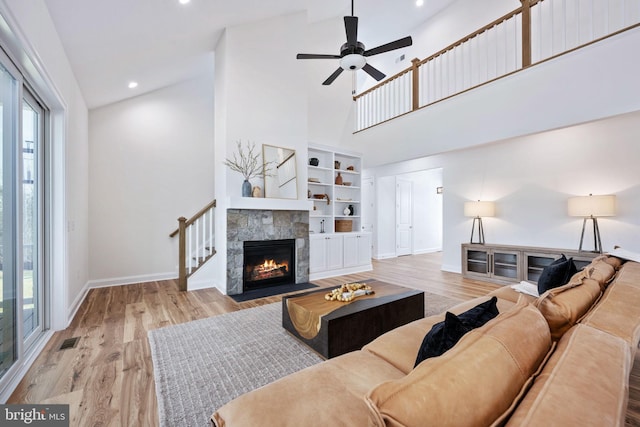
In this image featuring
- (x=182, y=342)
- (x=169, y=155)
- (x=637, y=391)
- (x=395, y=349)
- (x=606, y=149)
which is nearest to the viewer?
(x=395, y=349)

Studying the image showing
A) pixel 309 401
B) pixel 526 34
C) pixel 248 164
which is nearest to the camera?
pixel 309 401

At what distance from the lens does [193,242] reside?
4.97 meters

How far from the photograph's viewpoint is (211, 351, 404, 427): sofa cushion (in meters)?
0.87

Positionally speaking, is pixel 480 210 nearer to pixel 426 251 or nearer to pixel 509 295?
pixel 509 295

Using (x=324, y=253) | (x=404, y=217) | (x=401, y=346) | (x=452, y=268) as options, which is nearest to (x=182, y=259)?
(x=324, y=253)

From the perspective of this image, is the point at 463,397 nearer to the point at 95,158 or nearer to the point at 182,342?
the point at 182,342

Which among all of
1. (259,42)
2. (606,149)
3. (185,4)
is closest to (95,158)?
(185,4)

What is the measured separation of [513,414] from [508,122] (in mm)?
4646

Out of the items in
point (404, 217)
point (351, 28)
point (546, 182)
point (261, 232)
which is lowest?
point (261, 232)

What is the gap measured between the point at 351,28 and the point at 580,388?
3427 millimetres

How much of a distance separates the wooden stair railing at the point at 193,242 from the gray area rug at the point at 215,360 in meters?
1.50

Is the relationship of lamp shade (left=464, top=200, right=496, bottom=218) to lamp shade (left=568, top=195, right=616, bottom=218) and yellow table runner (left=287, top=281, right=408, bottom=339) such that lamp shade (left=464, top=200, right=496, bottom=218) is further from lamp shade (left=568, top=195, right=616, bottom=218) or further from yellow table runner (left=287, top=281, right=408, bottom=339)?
yellow table runner (left=287, top=281, right=408, bottom=339)

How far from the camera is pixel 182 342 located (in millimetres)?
2475

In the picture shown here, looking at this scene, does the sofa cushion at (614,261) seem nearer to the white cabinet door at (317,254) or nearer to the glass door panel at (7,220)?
the white cabinet door at (317,254)
